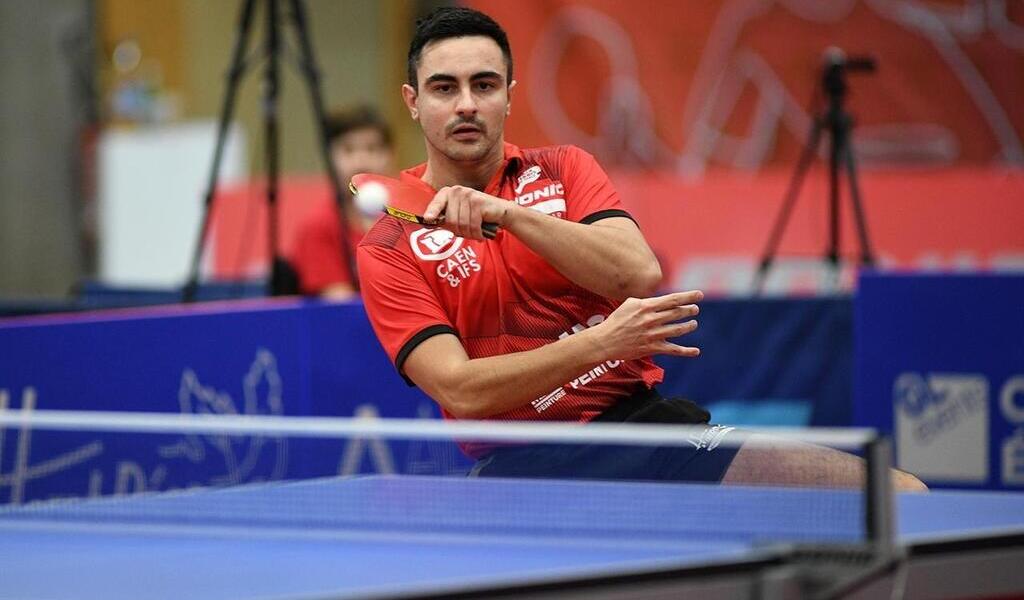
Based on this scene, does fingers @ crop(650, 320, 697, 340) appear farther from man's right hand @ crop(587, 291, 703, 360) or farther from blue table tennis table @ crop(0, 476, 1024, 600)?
blue table tennis table @ crop(0, 476, 1024, 600)

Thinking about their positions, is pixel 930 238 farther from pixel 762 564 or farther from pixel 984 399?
pixel 762 564

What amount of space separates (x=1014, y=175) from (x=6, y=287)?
8693mm

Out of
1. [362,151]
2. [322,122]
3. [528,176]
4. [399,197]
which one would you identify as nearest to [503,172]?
[528,176]

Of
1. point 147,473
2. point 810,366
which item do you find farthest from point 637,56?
point 147,473

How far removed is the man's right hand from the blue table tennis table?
0.30m

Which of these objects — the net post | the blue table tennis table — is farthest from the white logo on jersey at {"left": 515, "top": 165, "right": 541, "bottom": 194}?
the net post

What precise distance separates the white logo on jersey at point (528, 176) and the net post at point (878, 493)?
1587mm

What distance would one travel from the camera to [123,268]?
11656mm

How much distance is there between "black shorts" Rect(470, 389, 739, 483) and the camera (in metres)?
3.56

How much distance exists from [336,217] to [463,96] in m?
3.47

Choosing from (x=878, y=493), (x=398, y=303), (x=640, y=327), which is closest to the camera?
(x=878, y=493)

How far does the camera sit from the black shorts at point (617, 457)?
11.7 ft

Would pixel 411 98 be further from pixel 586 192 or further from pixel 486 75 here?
pixel 586 192

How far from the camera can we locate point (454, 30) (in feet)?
11.9
